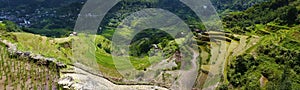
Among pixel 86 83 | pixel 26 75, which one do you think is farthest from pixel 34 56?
pixel 86 83

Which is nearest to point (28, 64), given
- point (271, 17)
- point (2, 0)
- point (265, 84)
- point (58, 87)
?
point (58, 87)

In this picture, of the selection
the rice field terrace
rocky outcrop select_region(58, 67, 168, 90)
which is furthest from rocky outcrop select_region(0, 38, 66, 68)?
rocky outcrop select_region(58, 67, 168, 90)

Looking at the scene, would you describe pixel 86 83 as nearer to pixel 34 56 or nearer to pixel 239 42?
pixel 34 56

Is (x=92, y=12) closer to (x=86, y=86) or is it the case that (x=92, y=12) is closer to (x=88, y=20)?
(x=88, y=20)

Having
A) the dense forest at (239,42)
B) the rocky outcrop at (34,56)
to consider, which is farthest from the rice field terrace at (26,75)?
the dense forest at (239,42)

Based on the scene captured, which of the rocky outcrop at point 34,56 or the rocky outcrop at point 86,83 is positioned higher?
the rocky outcrop at point 34,56

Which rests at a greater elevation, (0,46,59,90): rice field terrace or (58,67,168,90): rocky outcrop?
(0,46,59,90): rice field terrace

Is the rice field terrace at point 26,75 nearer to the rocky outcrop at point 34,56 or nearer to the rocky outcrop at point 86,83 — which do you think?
the rocky outcrop at point 34,56

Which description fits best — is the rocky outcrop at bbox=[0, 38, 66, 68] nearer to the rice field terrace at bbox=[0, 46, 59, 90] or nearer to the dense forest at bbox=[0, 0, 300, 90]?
the rice field terrace at bbox=[0, 46, 59, 90]
